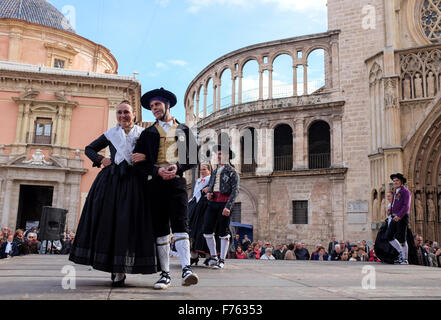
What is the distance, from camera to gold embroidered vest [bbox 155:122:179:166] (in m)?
4.84

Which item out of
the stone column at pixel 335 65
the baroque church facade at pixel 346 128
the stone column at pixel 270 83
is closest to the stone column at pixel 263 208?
the baroque church facade at pixel 346 128

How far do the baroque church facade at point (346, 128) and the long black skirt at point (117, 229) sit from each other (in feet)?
61.2

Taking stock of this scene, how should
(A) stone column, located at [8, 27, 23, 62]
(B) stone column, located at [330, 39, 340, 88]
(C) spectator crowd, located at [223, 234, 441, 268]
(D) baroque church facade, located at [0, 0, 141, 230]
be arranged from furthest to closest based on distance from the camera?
(A) stone column, located at [8, 27, 23, 62]
(B) stone column, located at [330, 39, 340, 88]
(D) baroque church facade, located at [0, 0, 141, 230]
(C) spectator crowd, located at [223, 234, 441, 268]

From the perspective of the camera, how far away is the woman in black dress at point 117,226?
4340 mm

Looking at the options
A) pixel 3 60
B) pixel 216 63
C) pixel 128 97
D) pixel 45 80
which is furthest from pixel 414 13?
pixel 3 60

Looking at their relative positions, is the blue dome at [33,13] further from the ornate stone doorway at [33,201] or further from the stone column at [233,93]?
the stone column at [233,93]

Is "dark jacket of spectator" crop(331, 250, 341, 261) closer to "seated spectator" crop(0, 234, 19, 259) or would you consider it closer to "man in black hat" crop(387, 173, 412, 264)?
"man in black hat" crop(387, 173, 412, 264)

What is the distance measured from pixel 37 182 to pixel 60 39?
37.2 feet

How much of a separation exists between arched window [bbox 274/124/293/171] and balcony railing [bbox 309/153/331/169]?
1.32m

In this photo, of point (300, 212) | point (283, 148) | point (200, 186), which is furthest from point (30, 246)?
point (283, 148)

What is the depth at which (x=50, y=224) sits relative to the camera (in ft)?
46.3

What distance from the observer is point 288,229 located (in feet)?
81.1

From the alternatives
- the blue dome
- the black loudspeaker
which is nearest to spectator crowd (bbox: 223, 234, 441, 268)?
the black loudspeaker

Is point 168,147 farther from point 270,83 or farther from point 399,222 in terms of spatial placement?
point 270,83
